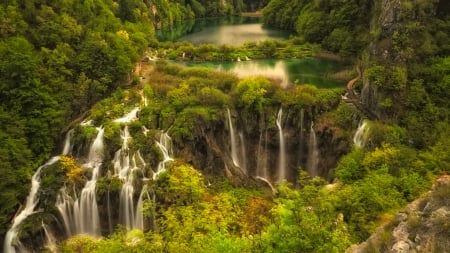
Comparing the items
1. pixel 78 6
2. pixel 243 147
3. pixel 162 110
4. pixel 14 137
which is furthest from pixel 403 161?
pixel 78 6

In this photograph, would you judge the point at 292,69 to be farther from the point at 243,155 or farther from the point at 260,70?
the point at 243,155

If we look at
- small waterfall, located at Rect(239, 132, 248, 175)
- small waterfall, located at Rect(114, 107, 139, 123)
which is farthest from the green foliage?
small waterfall, located at Rect(114, 107, 139, 123)

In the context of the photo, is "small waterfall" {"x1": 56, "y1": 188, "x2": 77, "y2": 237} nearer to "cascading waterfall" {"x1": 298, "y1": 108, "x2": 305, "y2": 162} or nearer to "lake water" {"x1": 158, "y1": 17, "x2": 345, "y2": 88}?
"cascading waterfall" {"x1": 298, "y1": 108, "x2": 305, "y2": 162}

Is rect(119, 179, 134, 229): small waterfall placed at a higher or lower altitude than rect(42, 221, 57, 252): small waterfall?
higher

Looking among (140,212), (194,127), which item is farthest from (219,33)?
(140,212)

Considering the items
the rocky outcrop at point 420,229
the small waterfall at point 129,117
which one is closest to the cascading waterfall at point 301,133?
the small waterfall at point 129,117

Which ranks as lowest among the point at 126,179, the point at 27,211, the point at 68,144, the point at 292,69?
the point at 27,211

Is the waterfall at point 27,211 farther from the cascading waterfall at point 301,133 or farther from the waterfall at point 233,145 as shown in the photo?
the cascading waterfall at point 301,133

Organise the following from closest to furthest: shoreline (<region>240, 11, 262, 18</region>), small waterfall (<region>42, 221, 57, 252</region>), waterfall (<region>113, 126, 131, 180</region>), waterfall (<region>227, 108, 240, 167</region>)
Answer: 1. small waterfall (<region>42, 221, 57, 252</region>)
2. waterfall (<region>113, 126, 131, 180</region>)
3. waterfall (<region>227, 108, 240, 167</region>)
4. shoreline (<region>240, 11, 262, 18</region>)
